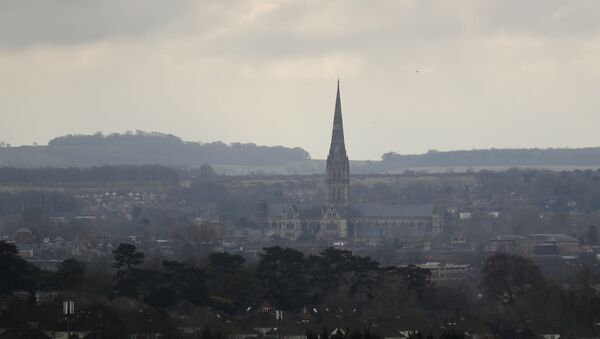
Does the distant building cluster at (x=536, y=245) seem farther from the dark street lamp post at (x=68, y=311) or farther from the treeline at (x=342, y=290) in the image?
the dark street lamp post at (x=68, y=311)

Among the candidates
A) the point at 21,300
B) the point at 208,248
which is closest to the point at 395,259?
the point at 208,248

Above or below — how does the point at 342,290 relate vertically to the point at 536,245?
above

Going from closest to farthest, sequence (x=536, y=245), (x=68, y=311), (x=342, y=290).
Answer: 1. (x=68, y=311)
2. (x=342, y=290)
3. (x=536, y=245)

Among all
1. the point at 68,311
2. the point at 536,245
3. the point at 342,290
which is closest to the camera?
the point at 68,311

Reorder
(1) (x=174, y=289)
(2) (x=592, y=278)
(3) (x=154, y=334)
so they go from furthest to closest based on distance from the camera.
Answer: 1. (2) (x=592, y=278)
2. (1) (x=174, y=289)
3. (3) (x=154, y=334)

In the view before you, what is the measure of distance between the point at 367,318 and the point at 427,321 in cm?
267

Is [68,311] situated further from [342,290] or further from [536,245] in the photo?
[536,245]

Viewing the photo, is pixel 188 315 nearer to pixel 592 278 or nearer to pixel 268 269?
pixel 268 269

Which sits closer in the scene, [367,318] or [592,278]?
[367,318]

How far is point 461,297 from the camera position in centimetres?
10994

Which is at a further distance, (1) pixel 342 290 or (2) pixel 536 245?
(2) pixel 536 245

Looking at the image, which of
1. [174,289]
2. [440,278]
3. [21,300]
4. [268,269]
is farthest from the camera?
[440,278]

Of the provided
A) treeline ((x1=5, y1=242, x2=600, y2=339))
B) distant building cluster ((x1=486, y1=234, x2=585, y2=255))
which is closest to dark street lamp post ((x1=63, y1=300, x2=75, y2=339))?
treeline ((x1=5, y1=242, x2=600, y2=339))

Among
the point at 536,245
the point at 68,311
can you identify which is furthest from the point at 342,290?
the point at 536,245
